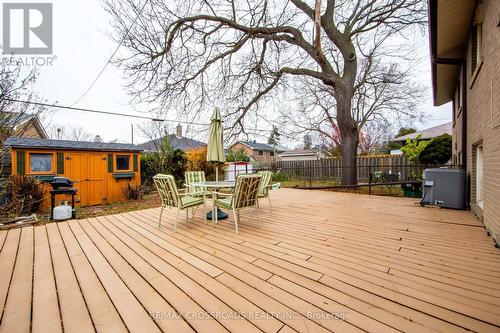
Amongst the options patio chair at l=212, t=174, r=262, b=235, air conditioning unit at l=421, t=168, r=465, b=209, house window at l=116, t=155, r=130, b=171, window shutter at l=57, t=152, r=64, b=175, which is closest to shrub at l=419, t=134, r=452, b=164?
air conditioning unit at l=421, t=168, r=465, b=209

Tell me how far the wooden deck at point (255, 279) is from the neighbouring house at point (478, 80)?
88 centimetres

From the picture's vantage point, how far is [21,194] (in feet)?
19.5

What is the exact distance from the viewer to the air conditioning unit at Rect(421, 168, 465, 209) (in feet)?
14.6

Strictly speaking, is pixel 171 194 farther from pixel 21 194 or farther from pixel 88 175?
pixel 88 175

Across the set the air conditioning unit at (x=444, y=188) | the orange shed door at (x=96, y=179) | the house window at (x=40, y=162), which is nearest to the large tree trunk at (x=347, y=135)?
the air conditioning unit at (x=444, y=188)

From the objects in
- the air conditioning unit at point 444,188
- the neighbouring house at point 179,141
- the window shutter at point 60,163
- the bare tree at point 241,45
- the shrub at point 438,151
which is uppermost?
the bare tree at point 241,45

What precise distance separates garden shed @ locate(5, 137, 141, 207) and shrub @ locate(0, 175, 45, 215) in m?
0.82

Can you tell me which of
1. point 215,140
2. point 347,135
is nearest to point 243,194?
point 215,140

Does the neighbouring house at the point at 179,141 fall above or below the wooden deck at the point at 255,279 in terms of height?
above

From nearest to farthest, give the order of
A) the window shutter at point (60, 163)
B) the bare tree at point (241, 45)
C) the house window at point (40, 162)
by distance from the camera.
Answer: the bare tree at point (241, 45)
the house window at point (40, 162)
the window shutter at point (60, 163)

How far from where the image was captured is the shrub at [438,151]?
10.3 metres

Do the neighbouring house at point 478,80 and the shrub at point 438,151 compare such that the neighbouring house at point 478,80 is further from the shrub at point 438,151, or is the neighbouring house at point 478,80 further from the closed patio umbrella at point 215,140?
the shrub at point 438,151

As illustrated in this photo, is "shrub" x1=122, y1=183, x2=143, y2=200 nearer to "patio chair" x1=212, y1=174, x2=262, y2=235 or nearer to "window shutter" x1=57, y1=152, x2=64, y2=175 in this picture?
"window shutter" x1=57, y1=152, x2=64, y2=175

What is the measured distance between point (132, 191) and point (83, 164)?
203 centimetres
